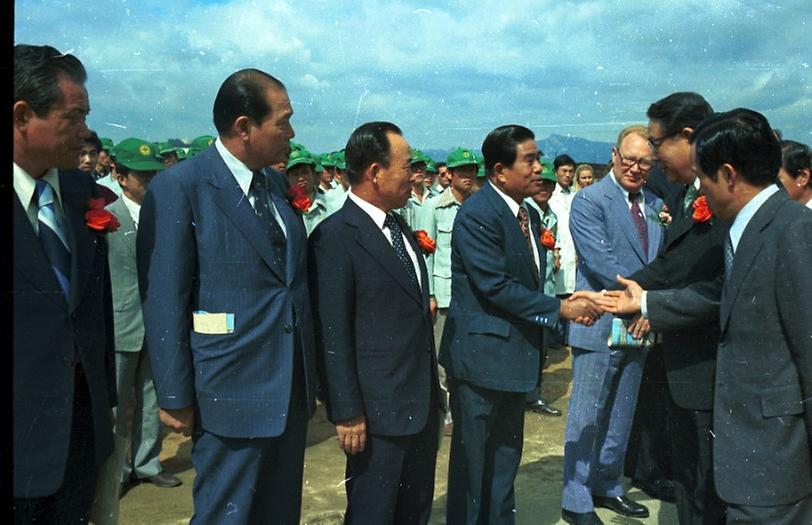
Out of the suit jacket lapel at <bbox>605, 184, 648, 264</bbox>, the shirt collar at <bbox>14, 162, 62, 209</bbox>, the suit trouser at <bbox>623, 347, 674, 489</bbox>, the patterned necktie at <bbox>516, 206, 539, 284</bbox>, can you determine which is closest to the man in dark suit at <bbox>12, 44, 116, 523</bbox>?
the shirt collar at <bbox>14, 162, 62, 209</bbox>

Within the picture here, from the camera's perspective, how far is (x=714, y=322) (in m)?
2.50

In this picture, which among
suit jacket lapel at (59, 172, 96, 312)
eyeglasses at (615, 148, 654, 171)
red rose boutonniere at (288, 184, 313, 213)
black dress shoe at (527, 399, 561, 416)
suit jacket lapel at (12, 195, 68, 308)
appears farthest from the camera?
black dress shoe at (527, 399, 561, 416)

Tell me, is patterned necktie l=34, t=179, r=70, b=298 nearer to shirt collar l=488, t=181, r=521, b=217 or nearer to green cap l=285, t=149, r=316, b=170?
shirt collar l=488, t=181, r=521, b=217

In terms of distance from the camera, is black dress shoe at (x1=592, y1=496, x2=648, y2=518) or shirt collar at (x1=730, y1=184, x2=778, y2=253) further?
black dress shoe at (x1=592, y1=496, x2=648, y2=518)

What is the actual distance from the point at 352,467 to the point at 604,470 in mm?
1765

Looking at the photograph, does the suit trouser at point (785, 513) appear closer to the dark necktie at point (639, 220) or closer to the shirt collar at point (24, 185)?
the dark necktie at point (639, 220)

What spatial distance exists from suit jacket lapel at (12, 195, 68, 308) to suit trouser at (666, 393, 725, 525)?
2233 millimetres

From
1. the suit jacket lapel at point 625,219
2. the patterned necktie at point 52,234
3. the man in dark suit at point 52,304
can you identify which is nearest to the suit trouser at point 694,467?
the suit jacket lapel at point 625,219

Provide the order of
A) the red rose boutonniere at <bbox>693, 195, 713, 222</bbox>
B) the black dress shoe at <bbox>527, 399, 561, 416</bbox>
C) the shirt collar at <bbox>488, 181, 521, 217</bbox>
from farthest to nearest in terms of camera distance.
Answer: the black dress shoe at <bbox>527, 399, 561, 416</bbox>
the shirt collar at <bbox>488, 181, 521, 217</bbox>
the red rose boutonniere at <bbox>693, 195, 713, 222</bbox>

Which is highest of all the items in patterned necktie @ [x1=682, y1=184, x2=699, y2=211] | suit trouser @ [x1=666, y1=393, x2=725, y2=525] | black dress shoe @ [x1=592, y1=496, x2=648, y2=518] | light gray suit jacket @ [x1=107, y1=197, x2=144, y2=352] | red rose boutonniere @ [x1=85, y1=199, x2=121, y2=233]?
patterned necktie @ [x1=682, y1=184, x2=699, y2=211]

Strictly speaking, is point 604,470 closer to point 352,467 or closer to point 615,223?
point 615,223

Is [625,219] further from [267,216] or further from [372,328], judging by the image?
[267,216]

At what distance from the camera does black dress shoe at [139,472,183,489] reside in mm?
3885

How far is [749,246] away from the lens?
2100 millimetres
